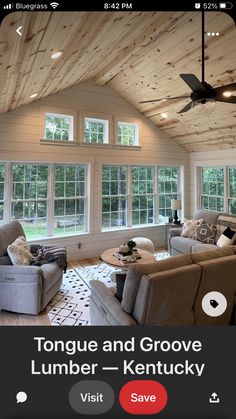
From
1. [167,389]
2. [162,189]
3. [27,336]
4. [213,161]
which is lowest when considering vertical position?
[167,389]

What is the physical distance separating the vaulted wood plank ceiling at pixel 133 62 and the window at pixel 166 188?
1078mm

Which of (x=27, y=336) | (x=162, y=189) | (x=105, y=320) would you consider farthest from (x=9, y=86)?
(x=162, y=189)

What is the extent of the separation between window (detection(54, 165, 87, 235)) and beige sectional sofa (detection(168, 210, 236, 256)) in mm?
1884

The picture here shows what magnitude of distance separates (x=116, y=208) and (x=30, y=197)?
185cm

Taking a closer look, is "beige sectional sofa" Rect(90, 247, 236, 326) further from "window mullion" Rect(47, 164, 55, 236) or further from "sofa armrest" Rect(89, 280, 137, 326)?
"window mullion" Rect(47, 164, 55, 236)

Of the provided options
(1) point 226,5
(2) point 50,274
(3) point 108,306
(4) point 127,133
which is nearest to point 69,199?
(4) point 127,133

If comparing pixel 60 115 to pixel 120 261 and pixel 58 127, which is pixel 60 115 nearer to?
pixel 58 127

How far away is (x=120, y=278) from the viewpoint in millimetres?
2062

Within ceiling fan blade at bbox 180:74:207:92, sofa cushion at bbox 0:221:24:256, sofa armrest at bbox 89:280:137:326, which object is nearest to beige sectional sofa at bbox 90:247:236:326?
sofa armrest at bbox 89:280:137:326

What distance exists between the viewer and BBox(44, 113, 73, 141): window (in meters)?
4.48

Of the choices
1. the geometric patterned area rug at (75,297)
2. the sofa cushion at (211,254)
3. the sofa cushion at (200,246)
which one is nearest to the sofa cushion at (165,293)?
the sofa cushion at (211,254)

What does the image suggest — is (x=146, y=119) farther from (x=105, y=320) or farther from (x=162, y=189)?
(x=105, y=320)

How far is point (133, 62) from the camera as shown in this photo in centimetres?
377

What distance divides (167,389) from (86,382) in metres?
0.23
